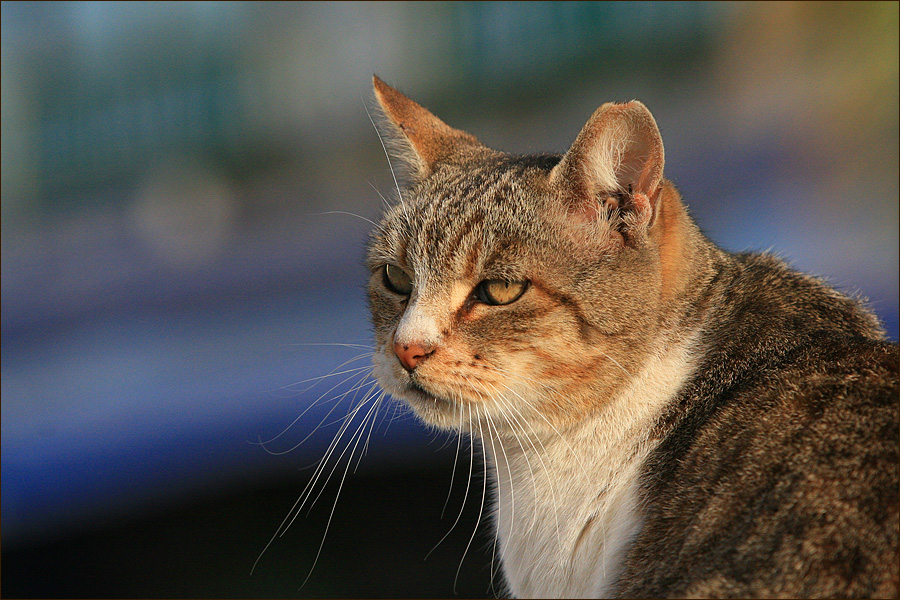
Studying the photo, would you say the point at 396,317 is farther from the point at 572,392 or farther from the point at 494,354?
the point at 572,392

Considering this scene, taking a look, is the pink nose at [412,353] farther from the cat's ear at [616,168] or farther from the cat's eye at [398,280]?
the cat's ear at [616,168]

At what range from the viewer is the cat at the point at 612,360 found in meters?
1.75

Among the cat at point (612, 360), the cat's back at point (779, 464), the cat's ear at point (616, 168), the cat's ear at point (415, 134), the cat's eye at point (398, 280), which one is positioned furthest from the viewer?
the cat's ear at point (415, 134)

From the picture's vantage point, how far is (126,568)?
4602 millimetres

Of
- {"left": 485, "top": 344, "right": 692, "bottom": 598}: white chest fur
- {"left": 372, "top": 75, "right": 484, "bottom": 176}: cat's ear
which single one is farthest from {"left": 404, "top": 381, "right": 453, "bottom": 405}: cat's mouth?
{"left": 372, "top": 75, "right": 484, "bottom": 176}: cat's ear

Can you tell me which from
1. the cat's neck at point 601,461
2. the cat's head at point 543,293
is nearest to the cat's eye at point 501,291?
the cat's head at point 543,293

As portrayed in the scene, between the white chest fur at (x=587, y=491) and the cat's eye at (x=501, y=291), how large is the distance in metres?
0.42

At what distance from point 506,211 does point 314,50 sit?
4730 millimetres

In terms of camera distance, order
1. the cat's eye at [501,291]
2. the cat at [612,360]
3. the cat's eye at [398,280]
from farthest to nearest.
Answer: the cat's eye at [398,280] < the cat's eye at [501,291] < the cat at [612,360]

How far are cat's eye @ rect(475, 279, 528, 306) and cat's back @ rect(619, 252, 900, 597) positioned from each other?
548 mm

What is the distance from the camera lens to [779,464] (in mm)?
1621

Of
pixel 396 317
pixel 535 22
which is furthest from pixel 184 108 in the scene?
pixel 396 317

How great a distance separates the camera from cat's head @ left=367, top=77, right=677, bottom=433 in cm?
202

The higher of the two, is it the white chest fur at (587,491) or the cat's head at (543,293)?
the cat's head at (543,293)
